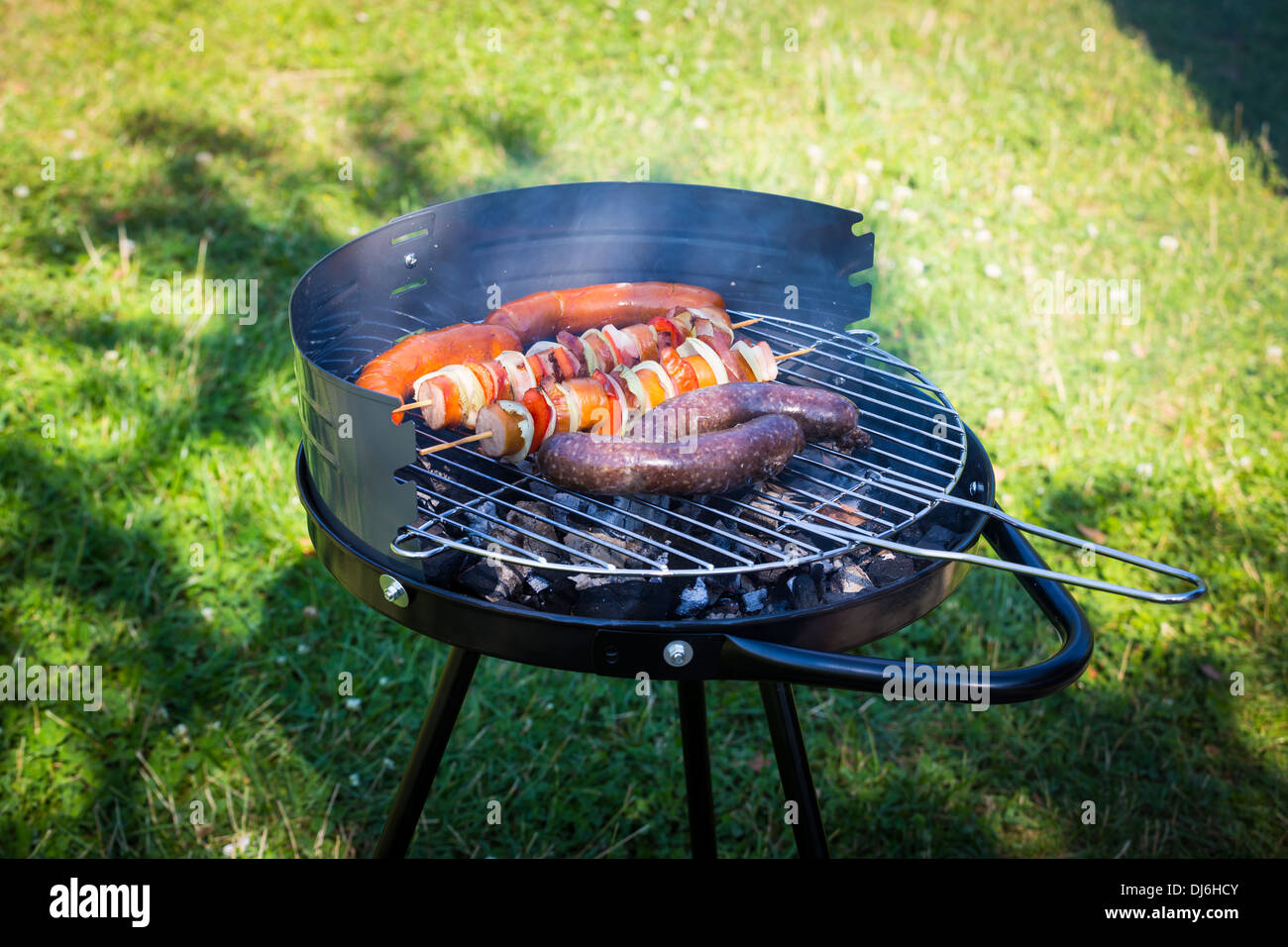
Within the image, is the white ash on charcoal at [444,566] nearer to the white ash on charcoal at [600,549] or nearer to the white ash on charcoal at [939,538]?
the white ash on charcoal at [600,549]

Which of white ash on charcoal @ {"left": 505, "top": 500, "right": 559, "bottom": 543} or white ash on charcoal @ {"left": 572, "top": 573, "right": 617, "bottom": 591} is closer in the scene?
white ash on charcoal @ {"left": 572, "top": 573, "right": 617, "bottom": 591}

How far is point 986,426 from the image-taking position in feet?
16.4

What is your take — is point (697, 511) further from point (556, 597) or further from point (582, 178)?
point (582, 178)

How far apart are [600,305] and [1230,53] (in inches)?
398

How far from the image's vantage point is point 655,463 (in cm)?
Result: 204

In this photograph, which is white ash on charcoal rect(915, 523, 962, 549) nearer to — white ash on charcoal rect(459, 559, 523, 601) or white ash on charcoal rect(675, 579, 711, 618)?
white ash on charcoal rect(675, 579, 711, 618)

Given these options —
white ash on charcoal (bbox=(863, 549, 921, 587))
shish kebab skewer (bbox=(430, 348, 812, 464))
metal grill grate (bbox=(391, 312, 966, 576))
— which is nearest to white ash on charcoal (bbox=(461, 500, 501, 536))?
metal grill grate (bbox=(391, 312, 966, 576))

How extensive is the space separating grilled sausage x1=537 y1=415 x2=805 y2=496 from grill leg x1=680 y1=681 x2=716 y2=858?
683 mm

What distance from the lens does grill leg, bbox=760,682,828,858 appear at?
233cm

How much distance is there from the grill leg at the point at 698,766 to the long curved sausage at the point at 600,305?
1.08 meters

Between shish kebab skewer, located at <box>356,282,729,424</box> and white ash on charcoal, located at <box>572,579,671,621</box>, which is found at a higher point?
shish kebab skewer, located at <box>356,282,729,424</box>

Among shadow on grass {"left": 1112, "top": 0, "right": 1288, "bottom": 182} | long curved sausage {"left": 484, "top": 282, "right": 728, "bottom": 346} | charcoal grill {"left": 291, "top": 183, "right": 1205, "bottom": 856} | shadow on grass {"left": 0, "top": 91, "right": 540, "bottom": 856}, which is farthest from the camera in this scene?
shadow on grass {"left": 1112, "top": 0, "right": 1288, "bottom": 182}
